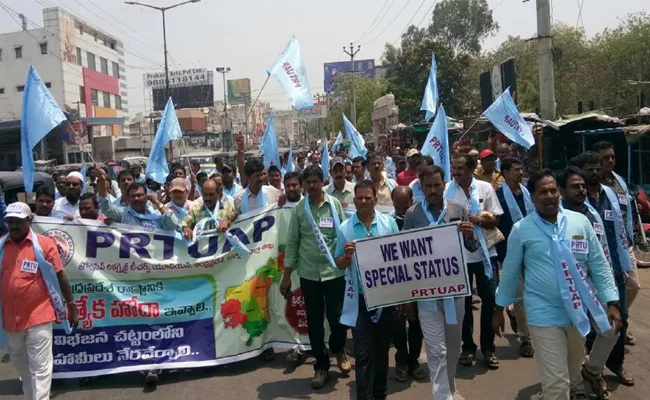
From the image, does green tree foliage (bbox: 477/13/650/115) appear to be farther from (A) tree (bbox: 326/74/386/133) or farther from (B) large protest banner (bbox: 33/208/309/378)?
(A) tree (bbox: 326/74/386/133)

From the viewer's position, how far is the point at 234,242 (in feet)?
17.5

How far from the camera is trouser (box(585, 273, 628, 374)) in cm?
410

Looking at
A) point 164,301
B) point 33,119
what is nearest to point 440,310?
point 164,301

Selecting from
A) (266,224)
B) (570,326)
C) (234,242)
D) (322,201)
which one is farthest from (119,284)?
(570,326)

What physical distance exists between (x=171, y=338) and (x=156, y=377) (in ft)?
1.22

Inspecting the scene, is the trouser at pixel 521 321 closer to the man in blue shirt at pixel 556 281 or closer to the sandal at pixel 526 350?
the sandal at pixel 526 350

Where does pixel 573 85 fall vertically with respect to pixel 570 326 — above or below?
above

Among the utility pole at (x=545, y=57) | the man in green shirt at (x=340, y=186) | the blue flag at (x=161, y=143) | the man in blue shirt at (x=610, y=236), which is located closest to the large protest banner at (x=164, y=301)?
the man in green shirt at (x=340, y=186)

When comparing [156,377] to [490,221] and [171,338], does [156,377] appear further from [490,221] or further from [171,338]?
[490,221]

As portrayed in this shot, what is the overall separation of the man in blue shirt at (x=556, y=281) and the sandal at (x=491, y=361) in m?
1.29

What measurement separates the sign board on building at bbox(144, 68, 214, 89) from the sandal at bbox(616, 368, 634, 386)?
70.7 meters

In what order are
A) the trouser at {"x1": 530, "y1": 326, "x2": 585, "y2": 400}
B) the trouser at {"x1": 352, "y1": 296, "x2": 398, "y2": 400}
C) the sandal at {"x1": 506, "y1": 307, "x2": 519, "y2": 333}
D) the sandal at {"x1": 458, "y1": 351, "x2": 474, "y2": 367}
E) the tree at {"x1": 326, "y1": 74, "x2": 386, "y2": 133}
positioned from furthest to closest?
the tree at {"x1": 326, "y1": 74, "x2": 386, "y2": 133}, the sandal at {"x1": 506, "y1": 307, "x2": 519, "y2": 333}, the sandal at {"x1": 458, "y1": 351, "x2": 474, "y2": 367}, the trouser at {"x1": 352, "y1": 296, "x2": 398, "y2": 400}, the trouser at {"x1": 530, "y1": 326, "x2": 585, "y2": 400}

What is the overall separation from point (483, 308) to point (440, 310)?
126cm

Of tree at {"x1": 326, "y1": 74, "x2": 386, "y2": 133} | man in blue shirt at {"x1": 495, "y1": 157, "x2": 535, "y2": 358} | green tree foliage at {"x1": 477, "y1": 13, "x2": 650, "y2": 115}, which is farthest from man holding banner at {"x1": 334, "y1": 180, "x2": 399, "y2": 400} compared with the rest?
tree at {"x1": 326, "y1": 74, "x2": 386, "y2": 133}
